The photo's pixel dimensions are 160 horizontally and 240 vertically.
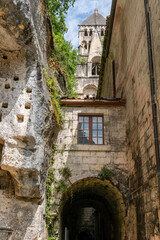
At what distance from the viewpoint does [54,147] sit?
9.27 metres

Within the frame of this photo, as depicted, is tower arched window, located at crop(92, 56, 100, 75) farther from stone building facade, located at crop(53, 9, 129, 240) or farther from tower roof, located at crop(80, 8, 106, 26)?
A: stone building facade, located at crop(53, 9, 129, 240)

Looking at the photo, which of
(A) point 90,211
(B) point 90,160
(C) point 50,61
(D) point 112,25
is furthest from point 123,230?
(A) point 90,211

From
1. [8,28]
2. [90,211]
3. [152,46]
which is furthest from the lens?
[90,211]

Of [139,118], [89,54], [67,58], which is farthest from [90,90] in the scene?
[139,118]

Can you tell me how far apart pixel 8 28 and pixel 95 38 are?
35797mm

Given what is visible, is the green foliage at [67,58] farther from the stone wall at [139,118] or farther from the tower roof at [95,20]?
the tower roof at [95,20]

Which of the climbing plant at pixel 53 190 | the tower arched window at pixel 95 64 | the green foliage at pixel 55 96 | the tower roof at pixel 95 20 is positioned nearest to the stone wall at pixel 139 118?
the climbing plant at pixel 53 190

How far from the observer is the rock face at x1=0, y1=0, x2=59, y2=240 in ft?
21.8

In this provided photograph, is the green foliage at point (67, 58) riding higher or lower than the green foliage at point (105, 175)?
higher

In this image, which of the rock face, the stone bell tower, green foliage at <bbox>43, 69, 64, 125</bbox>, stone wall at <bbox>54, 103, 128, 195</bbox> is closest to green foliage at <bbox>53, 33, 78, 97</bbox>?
green foliage at <bbox>43, 69, 64, 125</bbox>

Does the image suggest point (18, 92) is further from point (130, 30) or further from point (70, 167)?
point (130, 30)

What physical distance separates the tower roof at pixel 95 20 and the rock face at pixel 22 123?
40.5 m

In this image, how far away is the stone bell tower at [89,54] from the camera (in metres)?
35.5

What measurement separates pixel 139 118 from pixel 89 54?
31.5 m
